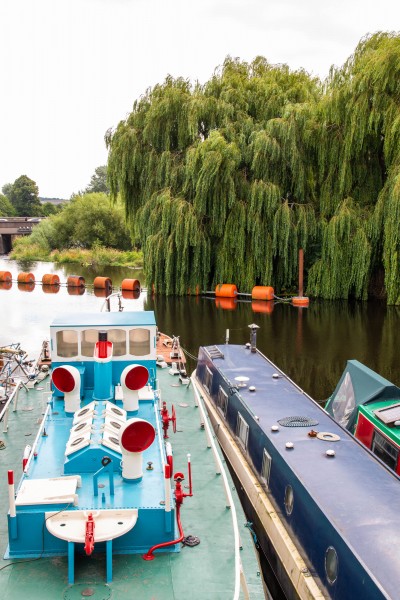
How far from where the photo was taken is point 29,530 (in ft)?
26.1

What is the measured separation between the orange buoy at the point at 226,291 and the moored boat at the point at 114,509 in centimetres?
2764

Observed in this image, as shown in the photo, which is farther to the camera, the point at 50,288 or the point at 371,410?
the point at 50,288

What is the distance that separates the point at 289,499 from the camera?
33.3 ft

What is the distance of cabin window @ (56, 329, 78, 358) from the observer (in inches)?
484

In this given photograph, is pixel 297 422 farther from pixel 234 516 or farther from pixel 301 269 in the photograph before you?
pixel 301 269

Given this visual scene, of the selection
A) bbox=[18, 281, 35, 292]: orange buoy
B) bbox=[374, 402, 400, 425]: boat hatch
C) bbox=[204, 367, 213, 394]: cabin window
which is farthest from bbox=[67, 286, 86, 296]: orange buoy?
bbox=[374, 402, 400, 425]: boat hatch

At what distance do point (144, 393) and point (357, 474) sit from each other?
461 centimetres

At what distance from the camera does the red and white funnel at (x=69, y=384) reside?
11.1 metres

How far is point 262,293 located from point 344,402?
24.5m

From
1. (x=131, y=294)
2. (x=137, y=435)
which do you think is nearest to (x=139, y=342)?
(x=137, y=435)

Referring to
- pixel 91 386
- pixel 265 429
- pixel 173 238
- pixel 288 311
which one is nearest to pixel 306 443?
pixel 265 429

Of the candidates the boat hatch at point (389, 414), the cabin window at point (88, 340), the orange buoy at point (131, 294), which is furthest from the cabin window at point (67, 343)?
the orange buoy at point (131, 294)

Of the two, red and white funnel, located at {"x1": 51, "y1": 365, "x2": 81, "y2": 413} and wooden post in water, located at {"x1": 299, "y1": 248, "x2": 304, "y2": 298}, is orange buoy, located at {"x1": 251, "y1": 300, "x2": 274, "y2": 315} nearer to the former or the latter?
wooden post in water, located at {"x1": 299, "y1": 248, "x2": 304, "y2": 298}

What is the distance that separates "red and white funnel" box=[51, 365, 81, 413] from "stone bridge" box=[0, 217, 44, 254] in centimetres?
8624
